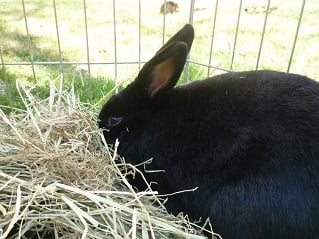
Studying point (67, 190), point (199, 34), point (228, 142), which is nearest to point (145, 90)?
point (228, 142)

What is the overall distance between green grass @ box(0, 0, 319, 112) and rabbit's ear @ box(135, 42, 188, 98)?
71cm

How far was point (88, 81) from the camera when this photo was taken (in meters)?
2.28

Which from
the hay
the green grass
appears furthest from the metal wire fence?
the hay

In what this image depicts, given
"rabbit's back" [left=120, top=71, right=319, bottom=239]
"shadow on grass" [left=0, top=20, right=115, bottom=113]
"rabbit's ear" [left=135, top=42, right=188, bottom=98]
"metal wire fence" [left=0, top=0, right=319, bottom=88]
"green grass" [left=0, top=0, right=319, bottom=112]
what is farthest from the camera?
"metal wire fence" [left=0, top=0, right=319, bottom=88]

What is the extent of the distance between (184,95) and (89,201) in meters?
0.52

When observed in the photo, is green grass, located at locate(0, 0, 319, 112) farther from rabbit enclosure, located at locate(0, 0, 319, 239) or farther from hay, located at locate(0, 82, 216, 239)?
hay, located at locate(0, 82, 216, 239)

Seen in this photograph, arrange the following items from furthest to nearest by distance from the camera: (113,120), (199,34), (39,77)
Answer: (199,34), (39,77), (113,120)

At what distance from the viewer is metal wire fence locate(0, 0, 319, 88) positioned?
2.57 m

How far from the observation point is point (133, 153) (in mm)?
1514

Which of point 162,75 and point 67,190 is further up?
point 162,75

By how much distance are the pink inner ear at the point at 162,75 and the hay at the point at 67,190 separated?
245 millimetres

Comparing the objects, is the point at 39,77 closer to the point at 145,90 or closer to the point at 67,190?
the point at 145,90

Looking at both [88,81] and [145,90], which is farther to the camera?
[88,81]

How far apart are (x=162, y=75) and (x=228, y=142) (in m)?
0.32
